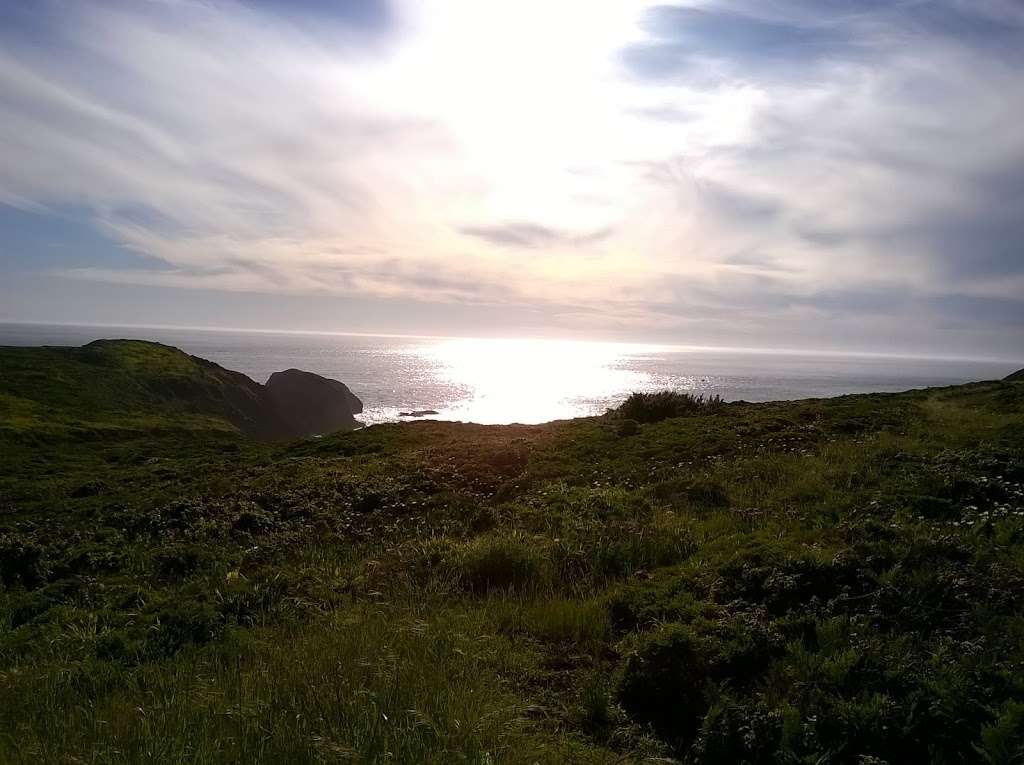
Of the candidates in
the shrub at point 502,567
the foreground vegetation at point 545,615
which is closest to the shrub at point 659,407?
the foreground vegetation at point 545,615

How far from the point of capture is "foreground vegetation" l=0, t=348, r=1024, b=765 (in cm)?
404

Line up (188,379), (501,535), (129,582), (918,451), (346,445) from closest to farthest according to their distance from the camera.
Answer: (129,582), (501,535), (918,451), (346,445), (188,379)

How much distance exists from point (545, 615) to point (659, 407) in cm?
1878

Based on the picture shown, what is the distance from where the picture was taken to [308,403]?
7600 cm

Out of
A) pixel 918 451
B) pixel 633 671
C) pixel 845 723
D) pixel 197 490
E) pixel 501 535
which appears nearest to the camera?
pixel 845 723

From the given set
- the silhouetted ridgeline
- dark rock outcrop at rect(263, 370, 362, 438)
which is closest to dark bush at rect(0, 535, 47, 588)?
the silhouetted ridgeline

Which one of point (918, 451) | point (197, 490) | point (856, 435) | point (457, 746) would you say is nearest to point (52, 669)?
point (457, 746)

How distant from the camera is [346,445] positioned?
21.9 metres

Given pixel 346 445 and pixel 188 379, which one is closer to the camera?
pixel 346 445

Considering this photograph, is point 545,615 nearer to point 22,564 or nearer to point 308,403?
point 22,564

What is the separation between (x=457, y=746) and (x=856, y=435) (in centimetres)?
1629

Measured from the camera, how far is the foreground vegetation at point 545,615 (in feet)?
13.3

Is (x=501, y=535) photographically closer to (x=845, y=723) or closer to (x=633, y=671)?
(x=633, y=671)

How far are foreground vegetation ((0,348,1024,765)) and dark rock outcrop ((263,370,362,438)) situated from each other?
189 feet
